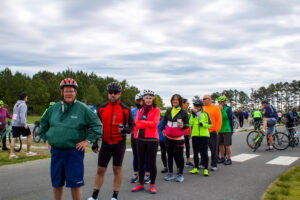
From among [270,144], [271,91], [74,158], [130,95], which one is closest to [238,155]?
[270,144]

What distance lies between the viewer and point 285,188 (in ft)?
18.0

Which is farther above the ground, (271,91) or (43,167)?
(271,91)

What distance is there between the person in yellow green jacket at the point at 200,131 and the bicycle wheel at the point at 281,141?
243 inches

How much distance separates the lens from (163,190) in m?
5.50

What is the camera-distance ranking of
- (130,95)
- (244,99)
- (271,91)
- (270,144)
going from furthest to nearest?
(244,99)
(271,91)
(130,95)
(270,144)

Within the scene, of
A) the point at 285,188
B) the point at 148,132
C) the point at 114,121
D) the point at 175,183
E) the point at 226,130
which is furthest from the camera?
the point at 226,130

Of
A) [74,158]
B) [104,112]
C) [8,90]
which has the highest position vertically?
[8,90]

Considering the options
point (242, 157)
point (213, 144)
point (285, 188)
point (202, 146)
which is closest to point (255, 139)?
point (242, 157)

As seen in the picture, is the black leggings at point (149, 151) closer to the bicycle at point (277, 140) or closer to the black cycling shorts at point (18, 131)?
the black cycling shorts at point (18, 131)

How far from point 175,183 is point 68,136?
3.32m

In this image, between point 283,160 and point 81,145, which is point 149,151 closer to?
point 81,145

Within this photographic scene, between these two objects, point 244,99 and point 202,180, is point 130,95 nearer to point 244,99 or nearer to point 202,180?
point 244,99

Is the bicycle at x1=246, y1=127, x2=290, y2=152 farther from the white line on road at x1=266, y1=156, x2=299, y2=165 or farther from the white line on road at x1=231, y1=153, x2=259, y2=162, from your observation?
the white line on road at x1=266, y1=156, x2=299, y2=165

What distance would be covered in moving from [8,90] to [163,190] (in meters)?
77.7
